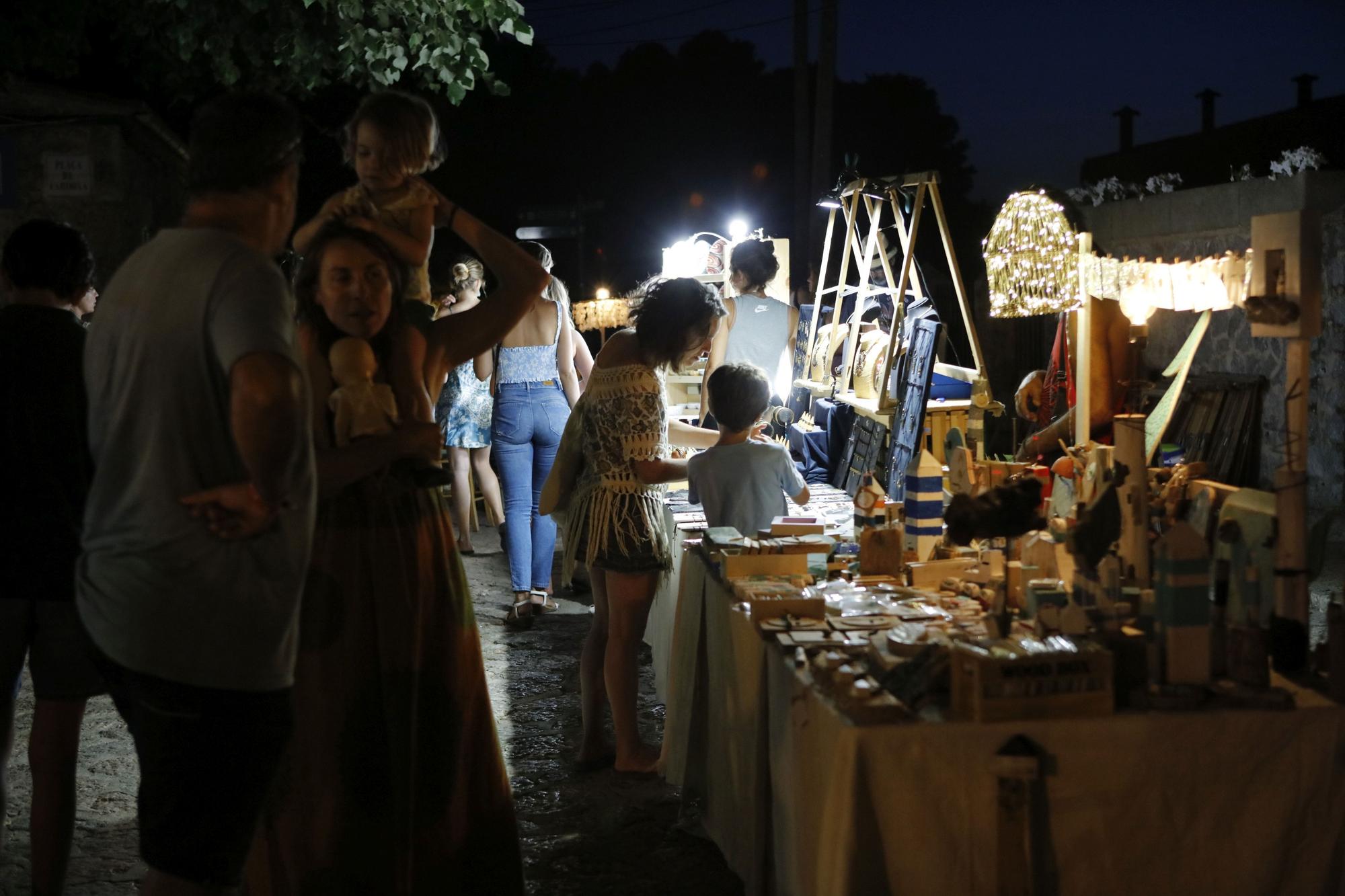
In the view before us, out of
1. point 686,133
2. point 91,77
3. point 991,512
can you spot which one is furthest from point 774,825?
point 686,133

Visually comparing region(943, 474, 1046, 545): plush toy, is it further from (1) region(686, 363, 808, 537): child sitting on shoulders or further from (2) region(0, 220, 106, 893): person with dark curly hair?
(2) region(0, 220, 106, 893): person with dark curly hair

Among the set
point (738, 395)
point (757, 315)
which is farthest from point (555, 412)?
point (738, 395)

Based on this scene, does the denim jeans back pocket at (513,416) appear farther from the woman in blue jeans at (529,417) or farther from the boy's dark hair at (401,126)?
the boy's dark hair at (401,126)

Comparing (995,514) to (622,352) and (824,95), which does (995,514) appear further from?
(824,95)

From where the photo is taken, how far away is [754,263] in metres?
6.46

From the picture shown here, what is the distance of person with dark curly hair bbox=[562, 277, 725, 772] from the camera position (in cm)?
392

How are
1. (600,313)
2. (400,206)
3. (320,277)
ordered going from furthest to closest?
(600,313) < (400,206) < (320,277)

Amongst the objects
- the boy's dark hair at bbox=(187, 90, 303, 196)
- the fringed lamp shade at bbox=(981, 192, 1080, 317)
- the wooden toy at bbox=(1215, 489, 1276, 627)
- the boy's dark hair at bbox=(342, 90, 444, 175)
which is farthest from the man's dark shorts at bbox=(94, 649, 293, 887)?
the fringed lamp shade at bbox=(981, 192, 1080, 317)

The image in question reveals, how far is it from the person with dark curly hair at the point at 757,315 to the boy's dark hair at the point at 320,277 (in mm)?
3788

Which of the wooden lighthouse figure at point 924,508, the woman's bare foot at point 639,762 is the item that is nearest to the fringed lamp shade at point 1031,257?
the wooden lighthouse figure at point 924,508

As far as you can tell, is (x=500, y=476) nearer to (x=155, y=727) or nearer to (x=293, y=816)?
(x=293, y=816)

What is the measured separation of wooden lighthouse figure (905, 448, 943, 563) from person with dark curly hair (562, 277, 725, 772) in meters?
0.77

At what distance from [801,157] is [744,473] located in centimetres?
966

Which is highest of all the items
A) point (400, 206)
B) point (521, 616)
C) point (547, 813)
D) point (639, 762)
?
point (400, 206)
